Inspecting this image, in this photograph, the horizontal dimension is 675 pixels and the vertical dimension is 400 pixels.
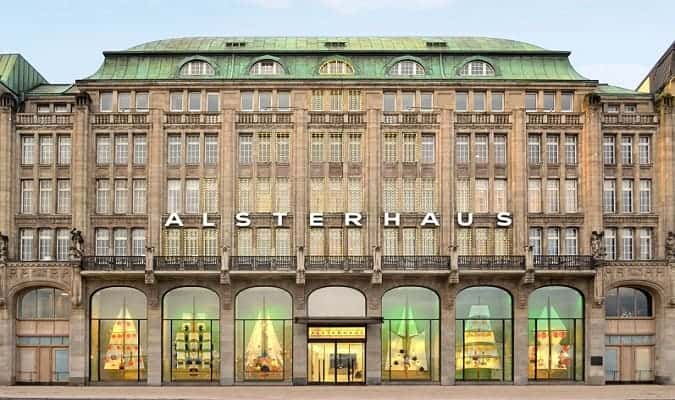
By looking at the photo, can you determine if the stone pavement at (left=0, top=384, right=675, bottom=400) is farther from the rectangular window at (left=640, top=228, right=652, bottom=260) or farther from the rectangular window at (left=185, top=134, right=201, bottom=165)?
the rectangular window at (left=185, top=134, right=201, bottom=165)

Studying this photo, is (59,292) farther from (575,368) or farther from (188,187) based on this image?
(575,368)

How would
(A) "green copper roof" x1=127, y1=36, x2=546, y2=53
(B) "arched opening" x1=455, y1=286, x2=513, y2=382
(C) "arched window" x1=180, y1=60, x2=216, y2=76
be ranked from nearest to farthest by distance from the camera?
1. (B) "arched opening" x1=455, y1=286, x2=513, y2=382
2. (C) "arched window" x1=180, y1=60, x2=216, y2=76
3. (A) "green copper roof" x1=127, y1=36, x2=546, y2=53

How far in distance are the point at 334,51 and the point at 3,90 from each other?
2209 cm

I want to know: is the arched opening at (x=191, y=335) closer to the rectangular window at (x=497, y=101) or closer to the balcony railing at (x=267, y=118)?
the balcony railing at (x=267, y=118)

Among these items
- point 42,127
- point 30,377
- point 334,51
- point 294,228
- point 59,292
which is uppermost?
point 334,51

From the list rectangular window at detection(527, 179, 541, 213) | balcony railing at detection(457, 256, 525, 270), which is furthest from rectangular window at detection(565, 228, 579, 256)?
balcony railing at detection(457, 256, 525, 270)

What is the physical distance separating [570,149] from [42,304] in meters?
36.2

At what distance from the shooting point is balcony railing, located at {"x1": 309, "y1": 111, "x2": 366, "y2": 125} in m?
64.6

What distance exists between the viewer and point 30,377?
63.6 metres

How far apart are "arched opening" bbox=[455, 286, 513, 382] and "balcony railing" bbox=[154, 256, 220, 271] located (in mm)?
16030

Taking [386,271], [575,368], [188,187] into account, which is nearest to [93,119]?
[188,187]

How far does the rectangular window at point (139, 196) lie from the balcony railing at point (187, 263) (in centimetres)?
382

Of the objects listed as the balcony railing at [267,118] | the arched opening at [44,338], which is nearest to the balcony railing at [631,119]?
the balcony railing at [267,118]

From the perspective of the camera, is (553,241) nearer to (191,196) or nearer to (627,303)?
(627,303)
